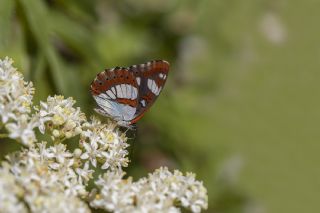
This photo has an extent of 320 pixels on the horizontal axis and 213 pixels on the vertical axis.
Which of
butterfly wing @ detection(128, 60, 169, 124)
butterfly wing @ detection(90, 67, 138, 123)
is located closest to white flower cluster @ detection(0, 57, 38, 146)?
butterfly wing @ detection(90, 67, 138, 123)

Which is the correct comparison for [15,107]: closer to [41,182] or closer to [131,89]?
[41,182]

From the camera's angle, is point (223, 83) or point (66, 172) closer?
point (66, 172)

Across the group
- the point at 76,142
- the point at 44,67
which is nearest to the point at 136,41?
the point at 44,67

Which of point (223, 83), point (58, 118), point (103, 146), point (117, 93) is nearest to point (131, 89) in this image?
point (117, 93)

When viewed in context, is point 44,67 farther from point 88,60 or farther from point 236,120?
point 236,120

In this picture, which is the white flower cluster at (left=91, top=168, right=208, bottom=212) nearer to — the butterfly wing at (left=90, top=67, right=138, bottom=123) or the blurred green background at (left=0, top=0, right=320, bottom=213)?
the butterfly wing at (left=90, top=67, right=138, bottom=123)

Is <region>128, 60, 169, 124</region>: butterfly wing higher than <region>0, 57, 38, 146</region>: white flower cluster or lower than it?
higher
